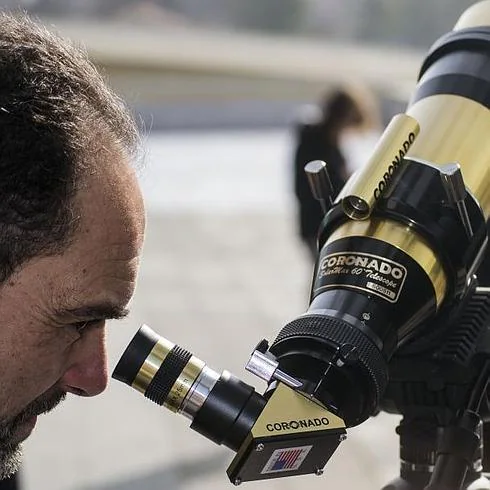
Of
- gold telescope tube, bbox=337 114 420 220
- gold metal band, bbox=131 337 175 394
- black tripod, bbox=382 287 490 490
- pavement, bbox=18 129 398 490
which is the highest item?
pavement, bbox=18 129 398 490

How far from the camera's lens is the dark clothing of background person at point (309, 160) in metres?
5.18

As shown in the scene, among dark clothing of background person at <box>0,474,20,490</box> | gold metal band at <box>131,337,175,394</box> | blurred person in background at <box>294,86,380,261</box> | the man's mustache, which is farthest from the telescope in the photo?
blurred person in background at <box>294,86,380,261</box>

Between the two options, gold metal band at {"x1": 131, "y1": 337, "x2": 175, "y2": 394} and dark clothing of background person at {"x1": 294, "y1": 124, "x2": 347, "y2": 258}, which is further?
dark clothing of background person at {"x1": 294, "y1": 124, "x2": 347, "y2": 258}

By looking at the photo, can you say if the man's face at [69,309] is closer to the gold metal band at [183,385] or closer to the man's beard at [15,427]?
the man's beard at [15,427]

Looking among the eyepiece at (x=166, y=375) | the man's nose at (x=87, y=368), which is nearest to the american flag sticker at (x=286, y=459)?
the eyepiece at (x=166, y=375)

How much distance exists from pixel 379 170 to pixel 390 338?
0.24 meters

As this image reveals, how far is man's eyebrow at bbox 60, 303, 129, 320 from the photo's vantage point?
132 centimetres

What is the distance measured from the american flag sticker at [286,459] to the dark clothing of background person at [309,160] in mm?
3891

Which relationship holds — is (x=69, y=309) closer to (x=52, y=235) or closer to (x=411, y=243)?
(x=52, y=235)

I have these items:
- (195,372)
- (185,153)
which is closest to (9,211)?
(195,372)

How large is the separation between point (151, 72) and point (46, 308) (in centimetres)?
1911

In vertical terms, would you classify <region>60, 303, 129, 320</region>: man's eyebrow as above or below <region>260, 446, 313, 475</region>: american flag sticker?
above

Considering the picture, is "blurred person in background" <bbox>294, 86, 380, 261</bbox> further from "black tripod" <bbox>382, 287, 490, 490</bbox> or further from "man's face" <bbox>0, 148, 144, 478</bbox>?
"man's face" <bbox>0, 148, 144, 478</bbox>

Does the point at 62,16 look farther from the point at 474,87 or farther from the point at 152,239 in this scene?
Result: the point at 474,87
